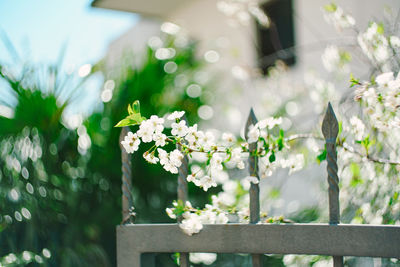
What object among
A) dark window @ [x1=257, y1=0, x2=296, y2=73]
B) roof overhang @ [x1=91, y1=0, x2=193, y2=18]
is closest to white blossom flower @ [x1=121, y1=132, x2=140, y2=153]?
dark window @ [x1=257, y1=0, x2=296, y2=73]

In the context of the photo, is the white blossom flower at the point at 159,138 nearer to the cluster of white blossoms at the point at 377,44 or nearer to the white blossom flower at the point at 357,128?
the white blossom flower at the point at 357,128

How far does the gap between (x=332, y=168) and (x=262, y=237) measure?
27 cm

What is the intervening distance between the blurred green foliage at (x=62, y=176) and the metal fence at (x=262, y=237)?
940 millimetres

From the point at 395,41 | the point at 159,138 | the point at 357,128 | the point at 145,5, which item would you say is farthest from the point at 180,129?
the point at 145,5

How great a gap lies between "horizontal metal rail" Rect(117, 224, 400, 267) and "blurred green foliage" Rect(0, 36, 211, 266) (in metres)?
0.94

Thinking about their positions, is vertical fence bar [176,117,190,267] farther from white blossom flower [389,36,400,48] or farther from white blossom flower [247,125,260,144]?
white blossom flower [389,36,400,48]

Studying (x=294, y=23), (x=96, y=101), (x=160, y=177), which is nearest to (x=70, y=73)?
(x=96, y=101)

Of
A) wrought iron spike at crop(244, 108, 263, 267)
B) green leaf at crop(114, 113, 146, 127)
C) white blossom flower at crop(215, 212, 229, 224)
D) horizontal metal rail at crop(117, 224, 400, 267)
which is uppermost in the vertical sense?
green leaf at crop(114, 113, 146, 127)

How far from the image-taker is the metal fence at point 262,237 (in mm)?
1147

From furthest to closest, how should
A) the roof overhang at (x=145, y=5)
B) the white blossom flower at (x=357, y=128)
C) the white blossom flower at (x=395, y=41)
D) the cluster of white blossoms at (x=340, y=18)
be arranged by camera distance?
the roof overhang at (x=145, y=5)
the cluster of white blossoms at (x=340, y=18)
the white blossom flower at (x=395, y=41)
the white blossom flower at (x=357, y=128)

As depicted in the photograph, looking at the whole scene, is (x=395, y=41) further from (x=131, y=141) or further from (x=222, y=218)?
(x=131, y=141)

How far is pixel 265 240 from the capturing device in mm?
1270

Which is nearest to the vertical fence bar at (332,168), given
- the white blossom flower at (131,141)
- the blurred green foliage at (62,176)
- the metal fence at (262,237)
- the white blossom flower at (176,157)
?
the metal fence at (262,237)

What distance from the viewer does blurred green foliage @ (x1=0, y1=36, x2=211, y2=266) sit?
234 centimetres
